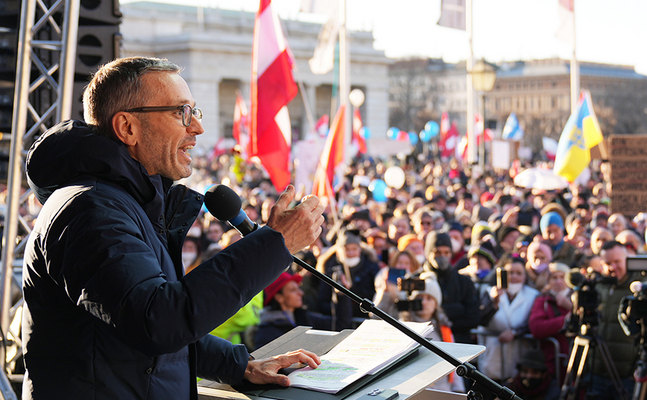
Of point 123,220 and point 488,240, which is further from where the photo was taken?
point 488,240

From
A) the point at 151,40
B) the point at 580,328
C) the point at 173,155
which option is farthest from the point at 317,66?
the point at 151,40

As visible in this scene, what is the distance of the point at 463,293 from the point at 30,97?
12.7ft

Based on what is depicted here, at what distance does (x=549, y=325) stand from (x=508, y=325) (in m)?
0.36

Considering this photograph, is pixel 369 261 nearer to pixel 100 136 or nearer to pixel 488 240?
pixel 488 240

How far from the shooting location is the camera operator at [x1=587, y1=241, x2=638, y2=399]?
18.7ft

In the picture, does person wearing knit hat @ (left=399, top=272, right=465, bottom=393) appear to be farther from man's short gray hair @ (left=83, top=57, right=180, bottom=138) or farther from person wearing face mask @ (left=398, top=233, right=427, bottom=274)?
man's short gray hair @ (left=83, top=57, right=180, bottom=138)

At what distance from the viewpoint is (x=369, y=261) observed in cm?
794

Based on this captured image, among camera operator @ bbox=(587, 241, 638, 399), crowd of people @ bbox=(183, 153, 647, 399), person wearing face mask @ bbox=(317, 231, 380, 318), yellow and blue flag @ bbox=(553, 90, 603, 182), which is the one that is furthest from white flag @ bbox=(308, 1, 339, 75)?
camera operator @ bbox=(587, 241, 638, 399)

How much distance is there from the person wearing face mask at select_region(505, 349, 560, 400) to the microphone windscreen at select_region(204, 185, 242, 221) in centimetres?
461

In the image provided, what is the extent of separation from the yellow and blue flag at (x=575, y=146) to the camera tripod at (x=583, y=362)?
7356 millimetres

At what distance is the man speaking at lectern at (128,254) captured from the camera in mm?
1489

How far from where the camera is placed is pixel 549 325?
19.7 ft

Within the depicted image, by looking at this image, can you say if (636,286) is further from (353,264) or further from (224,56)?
(224,56)

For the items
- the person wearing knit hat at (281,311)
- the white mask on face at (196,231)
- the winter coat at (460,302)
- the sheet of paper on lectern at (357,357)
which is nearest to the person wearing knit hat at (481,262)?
the winter coat at (460,302)
